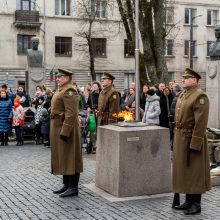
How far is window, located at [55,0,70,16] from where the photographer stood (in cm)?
4984

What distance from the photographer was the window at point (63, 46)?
162 ft

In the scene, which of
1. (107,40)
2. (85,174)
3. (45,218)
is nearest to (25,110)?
(85,174)

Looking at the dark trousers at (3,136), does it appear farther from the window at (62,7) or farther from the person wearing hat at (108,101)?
the window at (62,7)

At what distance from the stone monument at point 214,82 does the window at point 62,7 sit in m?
35.4

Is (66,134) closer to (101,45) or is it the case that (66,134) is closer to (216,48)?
(216,48)

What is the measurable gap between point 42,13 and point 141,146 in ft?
134

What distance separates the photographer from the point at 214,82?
1572 cm

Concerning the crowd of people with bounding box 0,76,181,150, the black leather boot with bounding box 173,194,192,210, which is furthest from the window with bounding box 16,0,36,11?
the black leather boot with bounding box 173,194,192,210

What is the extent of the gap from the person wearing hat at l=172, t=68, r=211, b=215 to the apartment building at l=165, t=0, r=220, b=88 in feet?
151

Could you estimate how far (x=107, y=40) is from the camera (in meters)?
51.1

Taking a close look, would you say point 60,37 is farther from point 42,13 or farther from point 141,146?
point 141,146

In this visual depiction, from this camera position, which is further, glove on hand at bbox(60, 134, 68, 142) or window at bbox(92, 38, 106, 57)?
window at bbox(92, 38, 106, 57)

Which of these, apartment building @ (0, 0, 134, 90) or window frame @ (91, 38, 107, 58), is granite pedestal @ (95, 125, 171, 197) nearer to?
apartment building @ (0, 0, 134, 90)

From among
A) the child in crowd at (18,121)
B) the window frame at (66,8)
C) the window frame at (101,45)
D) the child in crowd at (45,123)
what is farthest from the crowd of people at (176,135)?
the window frame at (101,45)
